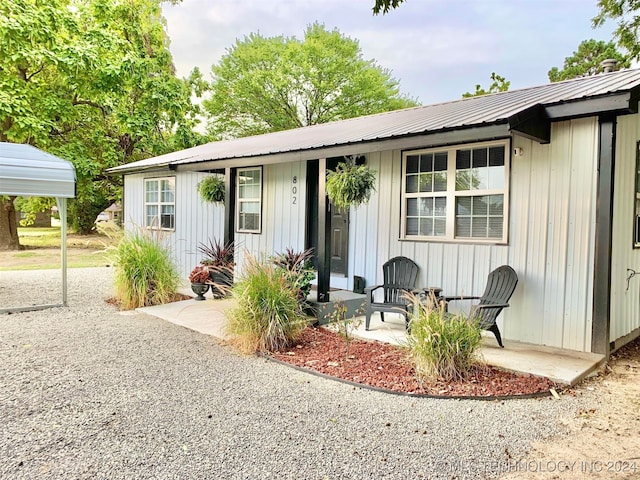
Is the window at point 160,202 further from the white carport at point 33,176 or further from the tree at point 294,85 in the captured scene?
the tree at point 294,85

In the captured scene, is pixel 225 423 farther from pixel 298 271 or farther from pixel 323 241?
pixel 323 241

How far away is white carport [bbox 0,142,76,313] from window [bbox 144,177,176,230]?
3073 millimetres

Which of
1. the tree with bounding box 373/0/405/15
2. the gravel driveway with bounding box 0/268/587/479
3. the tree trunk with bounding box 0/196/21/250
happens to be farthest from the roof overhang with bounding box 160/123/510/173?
the tree trunk with bounding box 0/196/21/250

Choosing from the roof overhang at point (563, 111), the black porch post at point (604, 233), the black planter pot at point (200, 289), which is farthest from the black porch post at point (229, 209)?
the black porch post at point (604, 233)

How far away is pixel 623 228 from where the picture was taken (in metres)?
4.58

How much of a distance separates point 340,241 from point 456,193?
7.59 feet

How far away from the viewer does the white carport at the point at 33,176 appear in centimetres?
584

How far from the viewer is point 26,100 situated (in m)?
11.4

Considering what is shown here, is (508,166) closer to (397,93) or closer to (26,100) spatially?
(26,100)

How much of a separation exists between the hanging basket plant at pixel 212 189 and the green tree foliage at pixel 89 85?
20.8 feet

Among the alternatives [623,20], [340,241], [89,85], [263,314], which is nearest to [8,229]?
[89,85]

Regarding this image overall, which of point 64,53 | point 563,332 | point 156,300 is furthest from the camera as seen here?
point 64,53

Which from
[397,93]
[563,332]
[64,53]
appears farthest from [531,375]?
[397,93]

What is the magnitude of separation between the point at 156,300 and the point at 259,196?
8.64 ft
